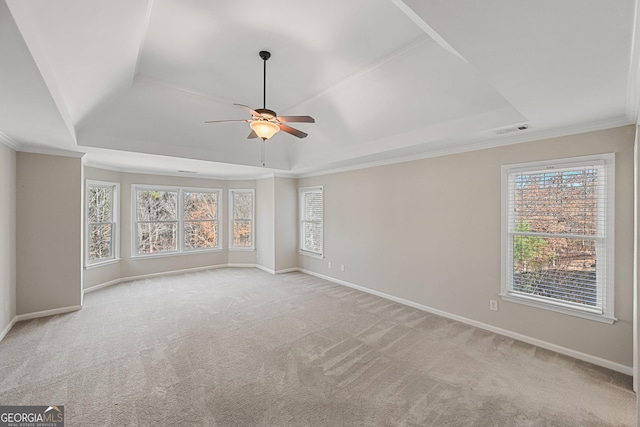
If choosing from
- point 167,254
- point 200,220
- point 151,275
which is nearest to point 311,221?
point 200,220

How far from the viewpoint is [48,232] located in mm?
3953

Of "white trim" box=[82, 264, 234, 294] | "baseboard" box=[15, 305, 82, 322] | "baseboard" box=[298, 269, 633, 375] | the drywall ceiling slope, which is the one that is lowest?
"baseboard" box=[298, 269, 633, 375]

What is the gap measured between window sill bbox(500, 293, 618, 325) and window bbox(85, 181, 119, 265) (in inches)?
277

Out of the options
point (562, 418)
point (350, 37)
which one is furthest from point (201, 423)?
point (350, 37)

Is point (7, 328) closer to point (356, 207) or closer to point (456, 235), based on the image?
point (356, 207)

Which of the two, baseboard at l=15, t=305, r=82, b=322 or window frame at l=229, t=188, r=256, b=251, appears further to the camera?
window frame at l=229, t=188, r=256, b=251

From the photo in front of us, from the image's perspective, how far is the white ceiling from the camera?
56.5 inches

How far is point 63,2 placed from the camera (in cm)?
151

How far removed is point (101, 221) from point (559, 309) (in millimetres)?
7595

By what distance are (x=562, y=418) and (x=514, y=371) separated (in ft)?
1.91

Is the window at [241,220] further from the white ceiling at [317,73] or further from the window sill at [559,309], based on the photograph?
the window sill at [559,309]

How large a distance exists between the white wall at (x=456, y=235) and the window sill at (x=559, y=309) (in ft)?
0.20

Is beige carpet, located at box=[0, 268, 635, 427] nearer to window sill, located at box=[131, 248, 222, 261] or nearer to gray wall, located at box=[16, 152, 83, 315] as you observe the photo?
gray wall, located at box=[16, 152, 83, 315]

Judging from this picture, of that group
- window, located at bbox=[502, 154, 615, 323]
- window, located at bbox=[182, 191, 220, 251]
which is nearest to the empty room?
window, located at bbox=[502, 154, 615, 323]
